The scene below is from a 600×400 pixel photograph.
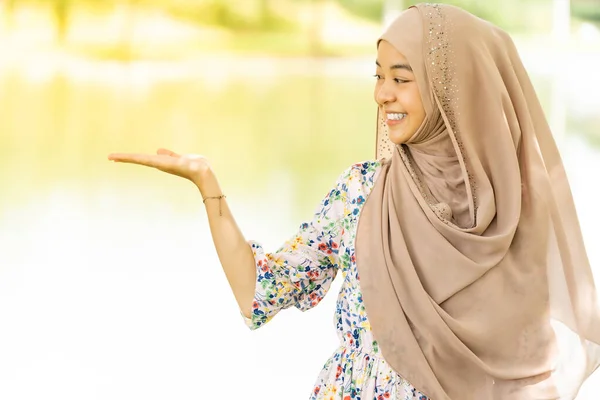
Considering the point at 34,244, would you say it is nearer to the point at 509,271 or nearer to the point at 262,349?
the point at 262,349

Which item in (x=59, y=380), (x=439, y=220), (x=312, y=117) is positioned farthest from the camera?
(x=312, y=117)

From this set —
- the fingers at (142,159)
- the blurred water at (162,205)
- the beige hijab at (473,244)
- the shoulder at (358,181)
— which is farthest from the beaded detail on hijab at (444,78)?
the blurred water at (162,205)

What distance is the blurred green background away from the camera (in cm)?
344

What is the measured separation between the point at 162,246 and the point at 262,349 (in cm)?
68

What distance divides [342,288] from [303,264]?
7cm

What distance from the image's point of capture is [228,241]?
147cm

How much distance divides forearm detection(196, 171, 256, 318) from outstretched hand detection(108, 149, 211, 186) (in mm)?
14

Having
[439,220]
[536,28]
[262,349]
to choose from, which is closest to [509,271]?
[439,220]

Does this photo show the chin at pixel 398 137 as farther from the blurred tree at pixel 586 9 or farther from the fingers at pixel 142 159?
the blurred tree at pixel 586 9

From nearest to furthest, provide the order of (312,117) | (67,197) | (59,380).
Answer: (59,380) < (67,197) < (312,117)

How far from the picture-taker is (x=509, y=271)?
1454 mm

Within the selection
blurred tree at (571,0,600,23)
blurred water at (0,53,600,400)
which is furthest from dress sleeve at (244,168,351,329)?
blurred tree at (571,0,600,23)

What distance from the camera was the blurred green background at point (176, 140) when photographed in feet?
11.3

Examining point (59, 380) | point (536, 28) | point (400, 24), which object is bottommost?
point (59, 380)
